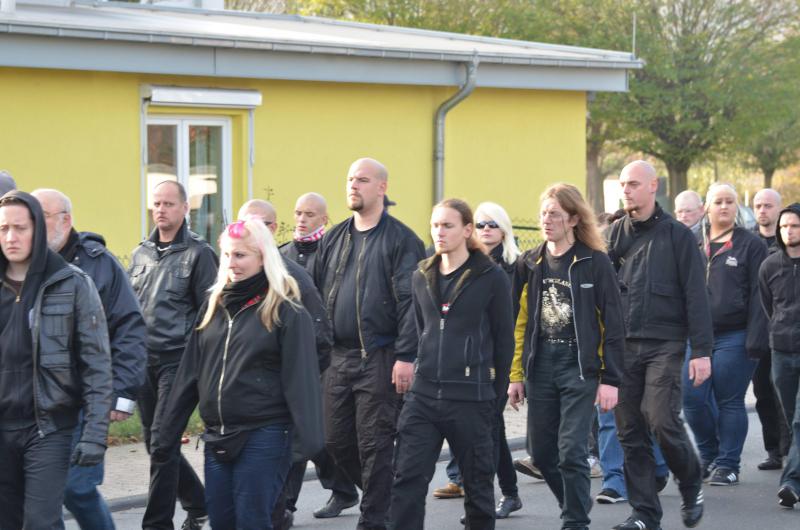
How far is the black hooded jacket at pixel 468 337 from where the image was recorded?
702 cm

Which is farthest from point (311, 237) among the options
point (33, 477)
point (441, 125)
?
point (441, 125)

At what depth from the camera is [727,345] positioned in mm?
9781

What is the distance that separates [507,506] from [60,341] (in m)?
3.62

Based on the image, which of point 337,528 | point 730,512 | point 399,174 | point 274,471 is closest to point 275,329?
point 274,471

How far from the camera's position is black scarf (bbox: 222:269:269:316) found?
19.6ft

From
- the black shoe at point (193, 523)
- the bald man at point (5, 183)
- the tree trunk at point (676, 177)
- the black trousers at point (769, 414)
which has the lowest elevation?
the black shoe at point (193, 523)

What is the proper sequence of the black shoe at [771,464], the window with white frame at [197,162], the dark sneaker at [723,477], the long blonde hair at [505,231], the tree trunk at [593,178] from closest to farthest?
the long blonde hair at [505,231] < the dark sneaker at [723,477] < the black shoe at [771,464] < the window with white frame at [197,162] < the tree trunk at [593,178]

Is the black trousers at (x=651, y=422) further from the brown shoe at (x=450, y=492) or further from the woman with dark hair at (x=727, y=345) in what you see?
the woman with dark hair at (x=727, y=345)

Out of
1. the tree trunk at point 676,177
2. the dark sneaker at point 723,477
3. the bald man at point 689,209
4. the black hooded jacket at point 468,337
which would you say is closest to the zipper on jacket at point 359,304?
the black hooded jacket at point 468,337

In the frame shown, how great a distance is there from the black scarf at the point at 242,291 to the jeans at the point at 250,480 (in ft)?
1.79

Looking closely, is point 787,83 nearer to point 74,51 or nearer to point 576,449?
point 74,51

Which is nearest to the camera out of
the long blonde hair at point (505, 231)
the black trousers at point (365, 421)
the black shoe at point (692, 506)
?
the black trousers at point (365, 421)

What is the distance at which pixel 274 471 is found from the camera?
596 cm

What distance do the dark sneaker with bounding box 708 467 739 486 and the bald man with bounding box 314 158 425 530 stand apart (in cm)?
286
